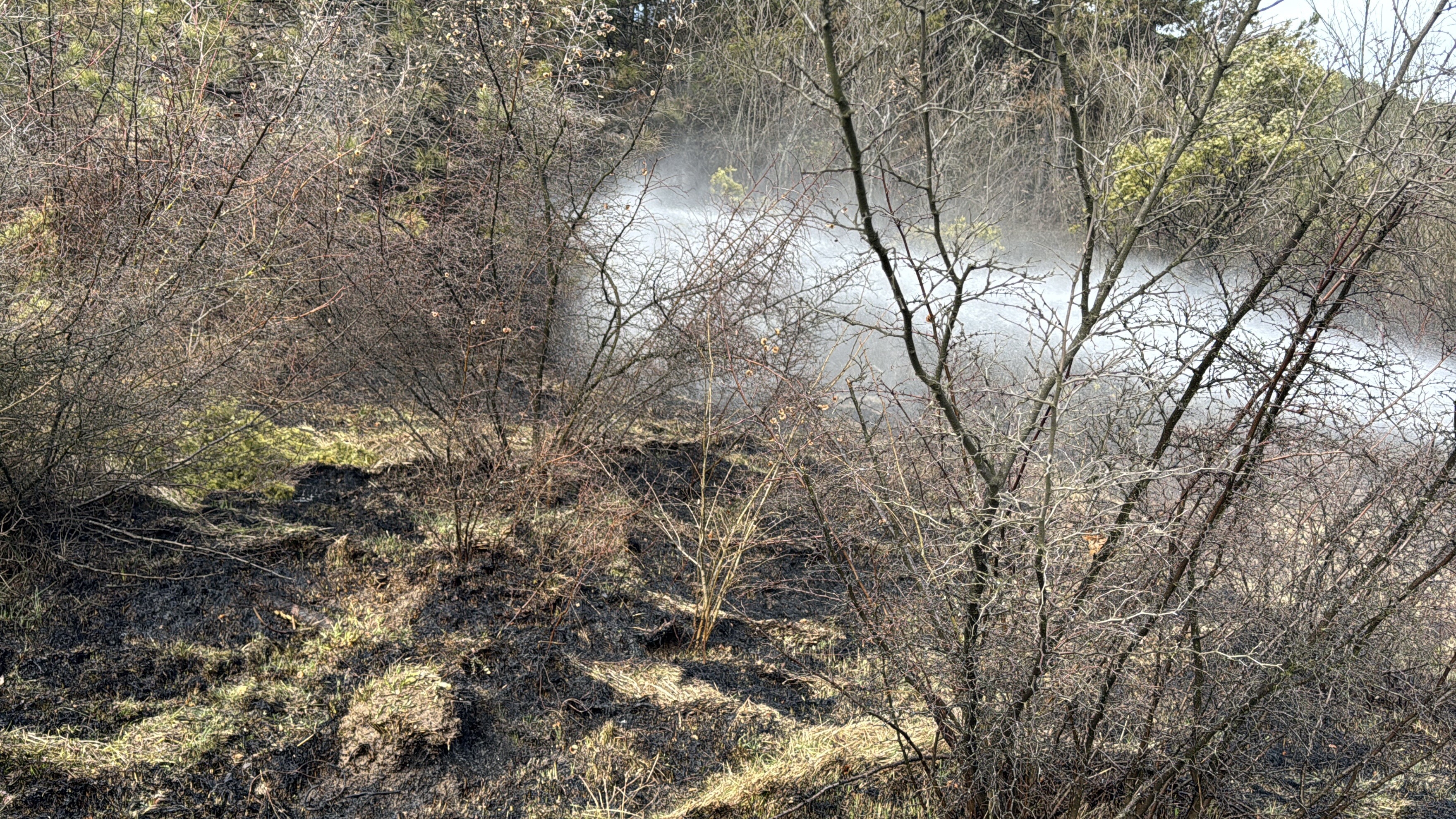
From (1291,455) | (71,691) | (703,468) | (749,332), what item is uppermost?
(1291,455)

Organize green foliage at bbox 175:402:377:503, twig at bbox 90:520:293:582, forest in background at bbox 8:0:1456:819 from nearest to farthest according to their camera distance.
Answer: forest in background at bbox 8:0:1456:819
twig at bbox 90:520:293:582
green foliage at bbox 175:402:377:503

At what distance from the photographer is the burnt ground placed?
3475 millimetres

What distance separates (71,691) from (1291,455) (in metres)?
4.25

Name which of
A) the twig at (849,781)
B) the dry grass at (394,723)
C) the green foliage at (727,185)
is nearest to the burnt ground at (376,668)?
the dry grass at (394,723)

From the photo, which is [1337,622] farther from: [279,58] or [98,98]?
[279,58]

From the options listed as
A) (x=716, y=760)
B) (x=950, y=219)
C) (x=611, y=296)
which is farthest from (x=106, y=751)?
(x=950, y=219)

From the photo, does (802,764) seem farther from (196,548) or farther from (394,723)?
(196,548)

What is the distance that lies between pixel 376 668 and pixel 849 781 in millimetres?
2064

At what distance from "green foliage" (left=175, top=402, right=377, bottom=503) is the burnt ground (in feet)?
0.60

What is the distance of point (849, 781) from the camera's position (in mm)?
3434

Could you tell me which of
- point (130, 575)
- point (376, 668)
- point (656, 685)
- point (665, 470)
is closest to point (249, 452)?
point (130, 575)

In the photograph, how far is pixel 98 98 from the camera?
5797 millimetres

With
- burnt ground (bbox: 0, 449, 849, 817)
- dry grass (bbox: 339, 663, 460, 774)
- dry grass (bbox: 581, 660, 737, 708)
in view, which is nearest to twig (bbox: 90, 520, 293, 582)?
burnt ground (bbox: 0, 449, 849, 817)

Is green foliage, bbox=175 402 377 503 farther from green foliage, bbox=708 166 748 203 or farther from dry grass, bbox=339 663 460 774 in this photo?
green foliage, bbox=708 166 748 203
